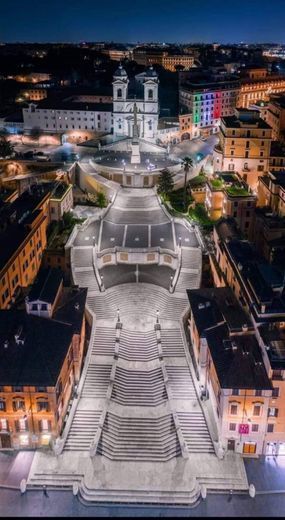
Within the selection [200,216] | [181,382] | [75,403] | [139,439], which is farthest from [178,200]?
[139,439]

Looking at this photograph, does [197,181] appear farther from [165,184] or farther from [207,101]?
[207,101]

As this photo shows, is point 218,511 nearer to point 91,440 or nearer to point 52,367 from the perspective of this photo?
point 91,440

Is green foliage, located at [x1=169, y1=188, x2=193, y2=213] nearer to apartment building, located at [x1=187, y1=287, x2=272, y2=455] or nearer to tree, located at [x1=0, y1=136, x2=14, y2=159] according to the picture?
apartment building, located at [x1=187, y1=287, x2=272, y2=455]

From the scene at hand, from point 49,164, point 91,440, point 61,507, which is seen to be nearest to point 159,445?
point 91,440

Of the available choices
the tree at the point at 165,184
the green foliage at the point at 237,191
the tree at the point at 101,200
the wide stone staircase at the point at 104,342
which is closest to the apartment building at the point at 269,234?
the green foliage at the point at 237,191

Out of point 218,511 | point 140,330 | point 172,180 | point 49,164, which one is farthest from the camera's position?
point 49,164

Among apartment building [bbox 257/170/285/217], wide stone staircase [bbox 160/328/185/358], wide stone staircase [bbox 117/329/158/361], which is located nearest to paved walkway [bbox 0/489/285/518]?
wide stone staircase [bbox 160/328/185/358]
